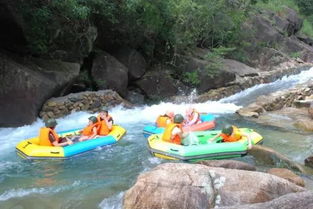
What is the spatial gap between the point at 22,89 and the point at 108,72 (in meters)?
3.56

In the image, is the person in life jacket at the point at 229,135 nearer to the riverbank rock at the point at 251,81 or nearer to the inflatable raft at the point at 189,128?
the inflatable raft at the point at 189,128

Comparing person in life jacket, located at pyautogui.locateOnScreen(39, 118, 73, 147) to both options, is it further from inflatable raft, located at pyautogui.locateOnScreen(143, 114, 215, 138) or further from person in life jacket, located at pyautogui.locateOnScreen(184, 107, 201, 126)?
person in life jacket, located at pyautogui.locateOnScreen(184, 107, 201, 126)

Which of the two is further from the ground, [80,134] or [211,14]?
[211,14]

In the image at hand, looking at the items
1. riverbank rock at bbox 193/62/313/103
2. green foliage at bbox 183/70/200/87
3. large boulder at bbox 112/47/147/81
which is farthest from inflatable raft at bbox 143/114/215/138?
green foliage at bbox 183/70/200/87

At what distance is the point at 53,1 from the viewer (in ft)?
34.9

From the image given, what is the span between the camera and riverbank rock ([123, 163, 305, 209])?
477cm

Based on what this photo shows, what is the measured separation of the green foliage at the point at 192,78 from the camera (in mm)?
15523

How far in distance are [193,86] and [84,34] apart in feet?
15.9

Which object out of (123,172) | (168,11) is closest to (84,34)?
(168,11)

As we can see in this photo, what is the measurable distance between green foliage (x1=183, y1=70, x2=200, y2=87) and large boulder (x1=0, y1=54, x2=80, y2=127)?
5627mm

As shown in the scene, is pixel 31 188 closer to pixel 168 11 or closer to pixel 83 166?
pixel 83 166

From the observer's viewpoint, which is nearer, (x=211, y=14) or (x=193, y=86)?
(x=193, y=86)

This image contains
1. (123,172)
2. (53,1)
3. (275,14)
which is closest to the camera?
(123,172)

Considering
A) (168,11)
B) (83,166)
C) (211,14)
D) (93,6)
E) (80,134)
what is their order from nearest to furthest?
(83,166), (80,134), (93,6), (168,11), (211,14)
